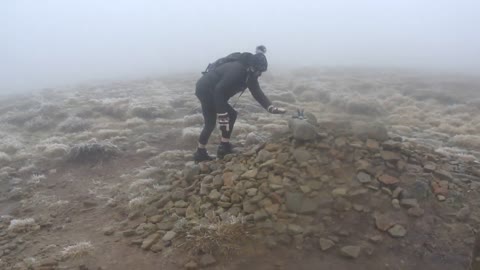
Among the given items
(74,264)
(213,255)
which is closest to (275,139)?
(213,255)

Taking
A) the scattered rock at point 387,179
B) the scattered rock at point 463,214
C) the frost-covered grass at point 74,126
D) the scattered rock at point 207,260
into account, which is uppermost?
the scattered rock at point 387,179

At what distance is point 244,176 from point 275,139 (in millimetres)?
1172

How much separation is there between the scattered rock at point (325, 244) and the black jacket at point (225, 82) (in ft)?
11.2

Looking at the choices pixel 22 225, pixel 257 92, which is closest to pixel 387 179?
pixel 257 92

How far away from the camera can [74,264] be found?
19.6ft

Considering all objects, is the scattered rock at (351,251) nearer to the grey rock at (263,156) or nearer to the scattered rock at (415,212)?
the scattered rock at (415,212)

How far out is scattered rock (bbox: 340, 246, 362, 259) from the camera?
5824 millimetres

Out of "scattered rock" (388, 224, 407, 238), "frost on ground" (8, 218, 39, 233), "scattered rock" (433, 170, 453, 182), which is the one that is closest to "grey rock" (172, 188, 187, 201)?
"frost on ground" (8, 218, 39, 233)

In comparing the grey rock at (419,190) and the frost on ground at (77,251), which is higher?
the grey rock at (419,190)

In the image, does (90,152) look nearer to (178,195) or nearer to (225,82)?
(178,195)

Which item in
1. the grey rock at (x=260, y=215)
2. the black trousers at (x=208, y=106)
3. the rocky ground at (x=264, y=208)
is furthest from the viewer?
the black trousers at (x=208, y=106)

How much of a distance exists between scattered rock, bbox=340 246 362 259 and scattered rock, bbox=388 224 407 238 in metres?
0.59

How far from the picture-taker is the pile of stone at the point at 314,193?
628 cm

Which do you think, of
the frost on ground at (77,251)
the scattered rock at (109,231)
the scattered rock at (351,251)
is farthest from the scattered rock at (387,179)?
the frost on ground at (77,251)
